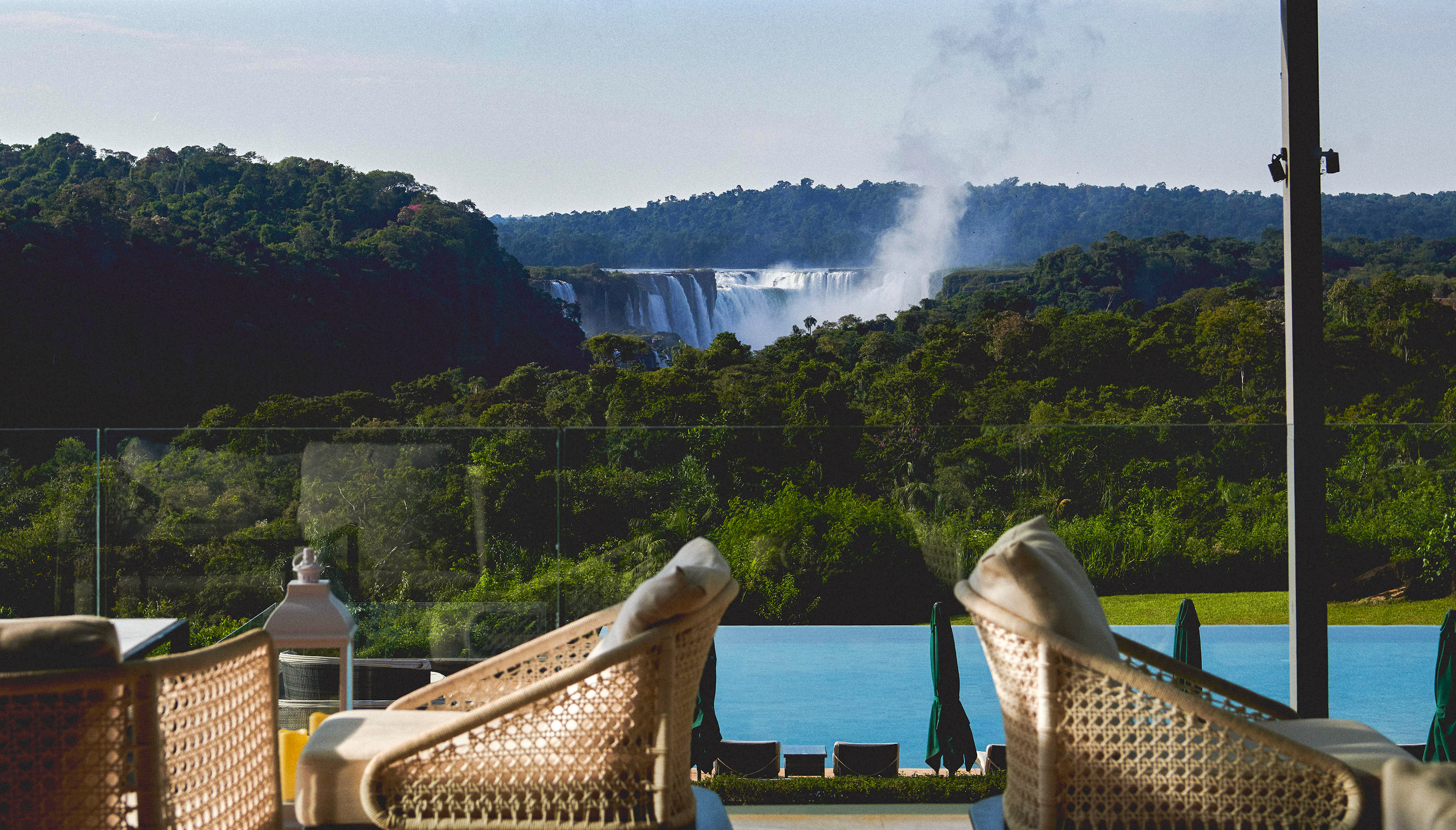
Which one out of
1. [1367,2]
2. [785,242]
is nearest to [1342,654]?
[1367,2]

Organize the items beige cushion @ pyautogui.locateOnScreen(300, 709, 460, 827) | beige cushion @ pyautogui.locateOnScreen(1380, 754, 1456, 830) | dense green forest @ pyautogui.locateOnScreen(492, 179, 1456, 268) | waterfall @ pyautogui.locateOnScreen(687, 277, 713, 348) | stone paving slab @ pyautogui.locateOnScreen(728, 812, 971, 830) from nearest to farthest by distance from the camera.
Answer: beige cushion @ pyautogui.locateOnScreen(1380, 754, 1456, 830) < beige cushion @ pyautogui.locateOnScreen(300, 709, 460, 827) < stone paving slab @ pyautogui.locateOnScreen(728, 812, 971, 830) < dense green forest @ pyautogui.locateOnScreen(492, 179, 1456, 268) < waterfall @ pyautogui.locateOnScreen(687, 277, 713, 348)

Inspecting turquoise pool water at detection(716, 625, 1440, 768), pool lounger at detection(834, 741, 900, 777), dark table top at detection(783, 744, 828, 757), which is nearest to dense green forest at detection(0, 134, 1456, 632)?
turquoise pool water at detection(716, 625, 1440, 768)

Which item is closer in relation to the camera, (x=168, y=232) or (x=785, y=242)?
(x=168, y=232)

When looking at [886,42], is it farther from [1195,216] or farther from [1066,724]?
[1066,724]

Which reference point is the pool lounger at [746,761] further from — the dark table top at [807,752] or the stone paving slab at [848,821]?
the stone paving slab at [848,821]

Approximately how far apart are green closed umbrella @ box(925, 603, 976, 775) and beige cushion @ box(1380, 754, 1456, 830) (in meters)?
2.68

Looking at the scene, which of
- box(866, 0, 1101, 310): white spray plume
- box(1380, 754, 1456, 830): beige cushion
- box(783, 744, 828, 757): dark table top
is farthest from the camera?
box(866, 0, 1101, 310): white spray plume

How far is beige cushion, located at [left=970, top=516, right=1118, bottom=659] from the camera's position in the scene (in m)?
2.15

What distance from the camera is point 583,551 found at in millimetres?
4816

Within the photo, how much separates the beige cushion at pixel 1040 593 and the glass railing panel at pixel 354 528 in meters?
2.78

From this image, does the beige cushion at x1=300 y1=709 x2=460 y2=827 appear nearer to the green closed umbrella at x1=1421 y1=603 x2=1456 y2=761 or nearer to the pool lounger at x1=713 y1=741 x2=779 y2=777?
the pool lounger at x1=713 y1=741 x2=779 y2=777

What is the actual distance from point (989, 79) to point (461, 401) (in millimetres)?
13507

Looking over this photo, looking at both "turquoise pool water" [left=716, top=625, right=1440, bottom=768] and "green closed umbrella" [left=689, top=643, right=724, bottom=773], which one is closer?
"green closed umbrella" [left=689, top=643, right=724, bottom=773]

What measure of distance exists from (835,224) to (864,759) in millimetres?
26510
